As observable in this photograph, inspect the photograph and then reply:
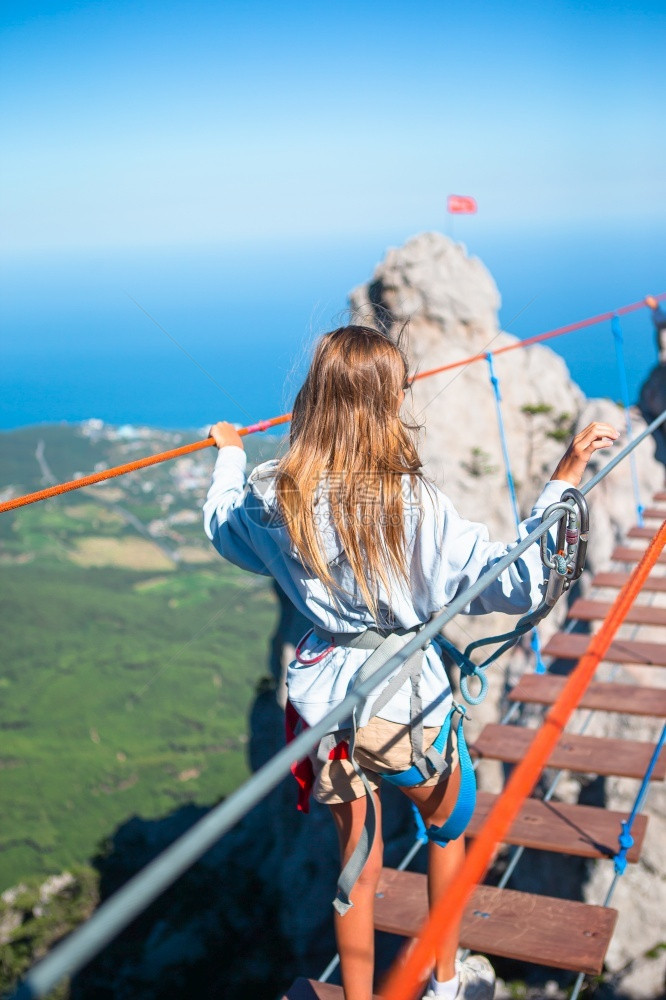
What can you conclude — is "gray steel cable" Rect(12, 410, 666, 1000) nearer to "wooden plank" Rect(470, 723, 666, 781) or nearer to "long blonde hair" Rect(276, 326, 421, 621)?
"long blonde hair" Rect(276, 326, 421, 621)

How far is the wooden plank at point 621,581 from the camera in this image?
4.26 meters

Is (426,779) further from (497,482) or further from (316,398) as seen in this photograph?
(497,482)

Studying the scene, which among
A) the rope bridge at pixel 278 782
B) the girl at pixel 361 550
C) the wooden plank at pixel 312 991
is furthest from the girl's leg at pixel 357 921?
the rope bridge at pixel 278 782

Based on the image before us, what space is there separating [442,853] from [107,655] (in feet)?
174

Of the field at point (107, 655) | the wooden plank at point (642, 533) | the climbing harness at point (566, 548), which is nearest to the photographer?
the climbing harness at point (566, 548)

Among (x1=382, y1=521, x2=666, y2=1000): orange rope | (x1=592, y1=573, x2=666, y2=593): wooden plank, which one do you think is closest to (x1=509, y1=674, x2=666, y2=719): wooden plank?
(x1=592, y1=573, x2=666, y2=593): wooden plank

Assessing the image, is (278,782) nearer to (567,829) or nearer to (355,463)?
(355,463)

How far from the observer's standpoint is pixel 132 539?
64625 mm

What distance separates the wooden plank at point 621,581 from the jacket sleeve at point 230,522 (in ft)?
9.65

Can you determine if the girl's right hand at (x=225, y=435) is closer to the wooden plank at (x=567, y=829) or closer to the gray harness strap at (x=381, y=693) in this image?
the gray harness strap at (x=381, y=693)

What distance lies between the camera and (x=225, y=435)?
2.07 m

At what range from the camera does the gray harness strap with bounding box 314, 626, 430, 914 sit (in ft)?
5.40

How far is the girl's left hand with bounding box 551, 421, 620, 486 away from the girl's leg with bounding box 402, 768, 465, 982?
682mm

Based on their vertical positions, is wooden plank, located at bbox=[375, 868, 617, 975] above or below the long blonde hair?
below
